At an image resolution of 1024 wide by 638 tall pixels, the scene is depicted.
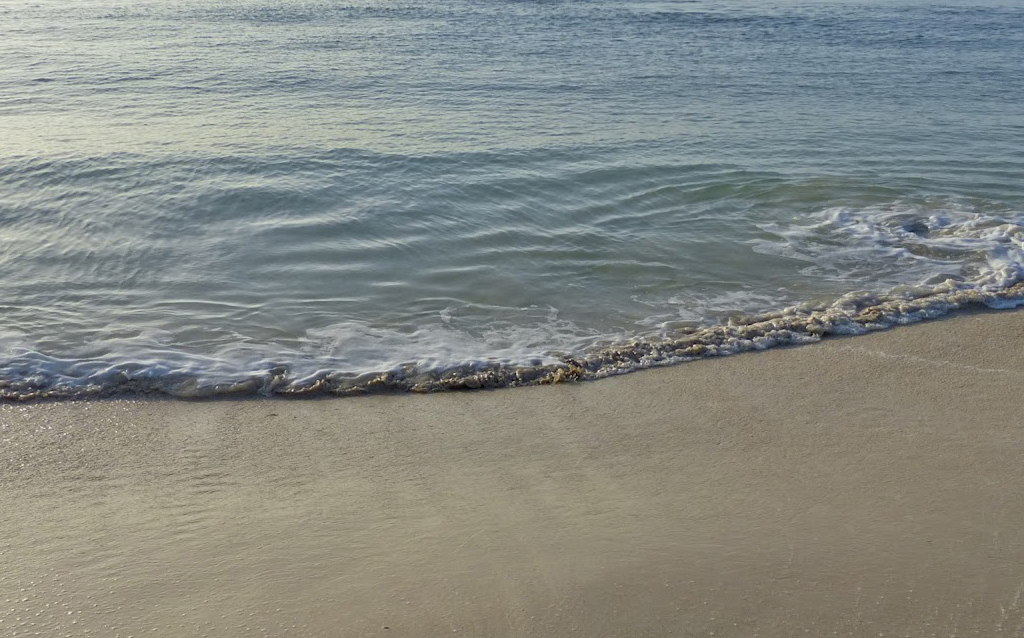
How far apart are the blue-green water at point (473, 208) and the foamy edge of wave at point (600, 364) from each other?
0.02m

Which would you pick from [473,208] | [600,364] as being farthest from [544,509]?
[473,208]

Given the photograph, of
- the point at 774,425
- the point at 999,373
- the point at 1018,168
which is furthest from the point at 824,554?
the point at 1018,168

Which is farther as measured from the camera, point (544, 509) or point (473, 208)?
point (473, 208)

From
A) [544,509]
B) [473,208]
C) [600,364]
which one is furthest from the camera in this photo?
[473,208]

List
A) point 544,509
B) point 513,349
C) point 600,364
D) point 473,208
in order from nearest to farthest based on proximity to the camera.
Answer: point 544,509, point 600,364, point 513,349, point 473,208

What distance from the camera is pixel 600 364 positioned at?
518 centimetres

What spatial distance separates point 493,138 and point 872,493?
7983 millimetres

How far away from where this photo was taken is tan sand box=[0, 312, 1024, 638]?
3.00m

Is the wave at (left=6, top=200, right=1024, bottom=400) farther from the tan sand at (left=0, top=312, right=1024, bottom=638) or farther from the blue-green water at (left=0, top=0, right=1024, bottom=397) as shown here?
the tan sand at (left=0, top=312, right=1024, bottom=638)

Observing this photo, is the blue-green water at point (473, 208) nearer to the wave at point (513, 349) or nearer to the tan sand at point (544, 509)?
the wave at point (513, 349)

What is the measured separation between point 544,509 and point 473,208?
5.16m

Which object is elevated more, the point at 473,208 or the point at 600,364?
the point at 473,208

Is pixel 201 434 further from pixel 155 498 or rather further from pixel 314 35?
pixel 314 35

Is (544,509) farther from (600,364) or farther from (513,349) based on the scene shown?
(513,349)
